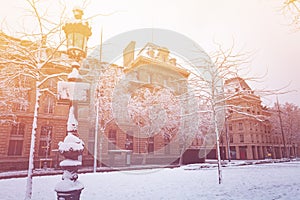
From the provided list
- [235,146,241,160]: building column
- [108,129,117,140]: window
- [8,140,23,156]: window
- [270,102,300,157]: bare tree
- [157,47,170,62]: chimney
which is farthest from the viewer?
[235,146,241,160]: building column

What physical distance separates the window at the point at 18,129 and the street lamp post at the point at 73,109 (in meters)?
21.3

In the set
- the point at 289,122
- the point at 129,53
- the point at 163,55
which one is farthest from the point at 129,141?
the point at 289,122

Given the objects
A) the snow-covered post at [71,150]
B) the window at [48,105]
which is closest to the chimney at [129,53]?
the window at [48,105]

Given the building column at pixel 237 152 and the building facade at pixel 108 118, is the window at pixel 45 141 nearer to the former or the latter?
the building facade at pixel 108 118

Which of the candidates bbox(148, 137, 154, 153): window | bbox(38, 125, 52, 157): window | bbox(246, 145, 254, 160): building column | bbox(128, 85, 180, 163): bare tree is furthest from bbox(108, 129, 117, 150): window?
bbox(246, 145, 254, 160): building column

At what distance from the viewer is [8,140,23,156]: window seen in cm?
2080

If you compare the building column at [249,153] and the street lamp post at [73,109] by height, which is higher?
the street lamp post at [73,109]

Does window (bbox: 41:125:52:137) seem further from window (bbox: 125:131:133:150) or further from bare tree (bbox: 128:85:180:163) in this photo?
window (bbox: 125:131:133:150)

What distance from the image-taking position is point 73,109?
4227mm

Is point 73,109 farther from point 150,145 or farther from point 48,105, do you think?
point 150,145

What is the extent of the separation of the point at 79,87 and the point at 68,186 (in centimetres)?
201

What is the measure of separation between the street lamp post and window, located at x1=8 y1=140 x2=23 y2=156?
848 inches

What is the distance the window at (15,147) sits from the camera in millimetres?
20797

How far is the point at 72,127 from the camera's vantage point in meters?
4.07
